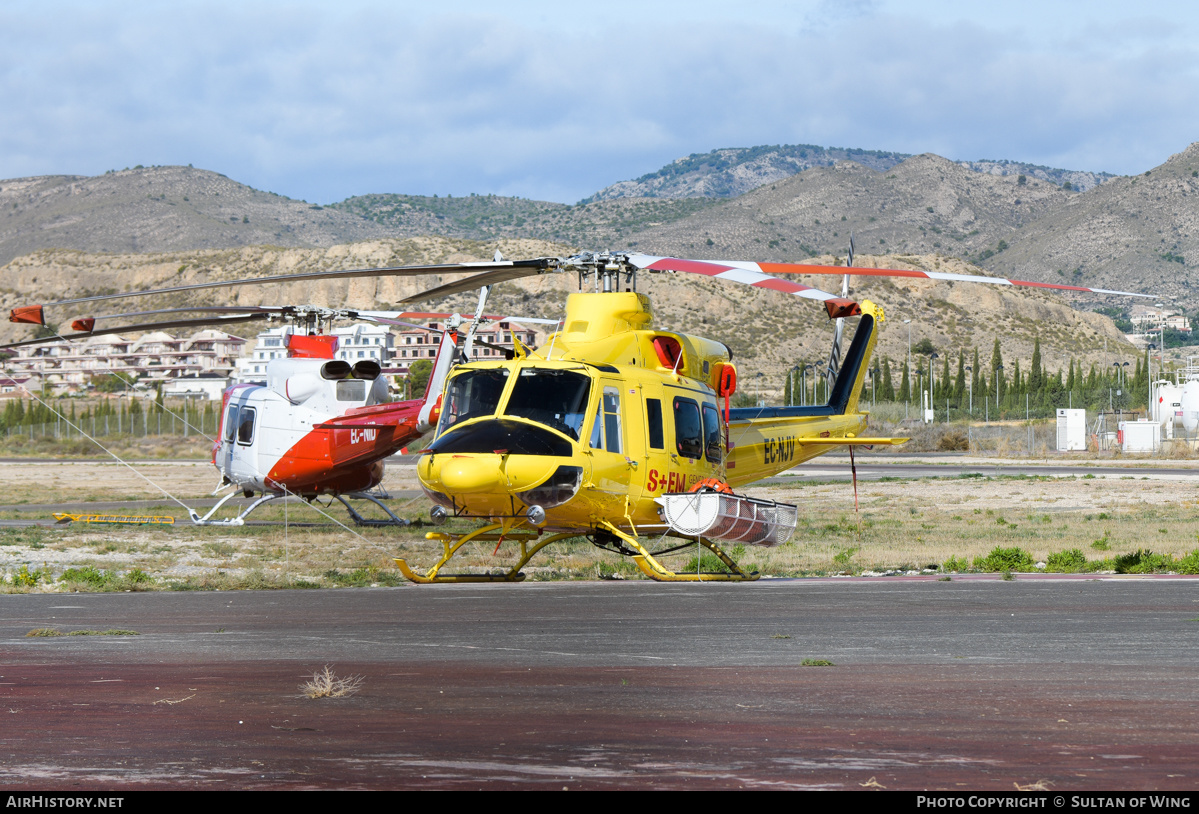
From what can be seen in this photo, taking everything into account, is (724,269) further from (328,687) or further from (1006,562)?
(328,687)

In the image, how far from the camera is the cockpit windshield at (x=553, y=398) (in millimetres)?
13938

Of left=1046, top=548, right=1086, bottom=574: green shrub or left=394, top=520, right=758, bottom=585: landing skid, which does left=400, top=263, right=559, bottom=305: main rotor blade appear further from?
left=1046, top=548, right=1086, bottom=574: green shrub

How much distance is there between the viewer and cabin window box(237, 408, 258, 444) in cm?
2569

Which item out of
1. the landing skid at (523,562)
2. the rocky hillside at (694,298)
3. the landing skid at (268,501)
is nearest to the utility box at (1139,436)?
the rocky hillside at (694,298)

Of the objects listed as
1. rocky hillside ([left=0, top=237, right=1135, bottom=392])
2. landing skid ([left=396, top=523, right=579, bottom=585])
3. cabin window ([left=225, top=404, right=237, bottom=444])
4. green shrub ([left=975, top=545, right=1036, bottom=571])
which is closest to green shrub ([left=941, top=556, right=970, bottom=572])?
green shrub ([left=975, top=545, right=1036, bottom=571])

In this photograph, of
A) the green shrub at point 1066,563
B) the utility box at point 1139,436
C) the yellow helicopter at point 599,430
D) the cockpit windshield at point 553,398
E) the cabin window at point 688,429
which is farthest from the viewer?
the utility box at point 1139,436

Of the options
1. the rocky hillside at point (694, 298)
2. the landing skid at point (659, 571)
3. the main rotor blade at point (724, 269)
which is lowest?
the landing skid at point (659, 571)

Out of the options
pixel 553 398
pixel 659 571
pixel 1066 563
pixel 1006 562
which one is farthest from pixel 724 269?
pixel 1066 563

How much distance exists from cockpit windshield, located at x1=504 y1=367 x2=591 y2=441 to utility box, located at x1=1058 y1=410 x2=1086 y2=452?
201 feet

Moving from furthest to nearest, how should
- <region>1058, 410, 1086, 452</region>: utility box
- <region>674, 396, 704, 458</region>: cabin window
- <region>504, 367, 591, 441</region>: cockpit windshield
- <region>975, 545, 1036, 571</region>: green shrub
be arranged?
<region>1058, 410, 1086, 452</region>: utility box, <region>975, 545, 1036, 571</region>: green shrub, <region>674, 396, 704, 458</region>: cabin window, <region>504, 367, 591, 441</region>: cockpit windshield

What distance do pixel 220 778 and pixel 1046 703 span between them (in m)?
4.88

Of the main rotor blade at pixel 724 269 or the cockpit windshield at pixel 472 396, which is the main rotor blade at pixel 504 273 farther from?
the cockpit windshield at pixel 472 396

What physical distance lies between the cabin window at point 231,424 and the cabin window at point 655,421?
1408 centimetres
